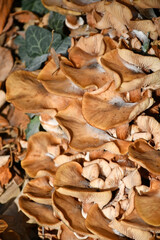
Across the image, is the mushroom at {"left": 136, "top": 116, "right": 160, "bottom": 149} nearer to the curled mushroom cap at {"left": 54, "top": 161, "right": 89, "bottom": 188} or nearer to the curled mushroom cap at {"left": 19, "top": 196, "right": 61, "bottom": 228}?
the curled mushroom cap at {"left": 54, "top": 161, "right": 89, "bottom": 188}

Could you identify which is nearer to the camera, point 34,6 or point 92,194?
point 92,194

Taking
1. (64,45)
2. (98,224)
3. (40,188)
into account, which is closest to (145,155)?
(98,224)

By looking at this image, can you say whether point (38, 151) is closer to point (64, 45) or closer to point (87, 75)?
point (87, 75)

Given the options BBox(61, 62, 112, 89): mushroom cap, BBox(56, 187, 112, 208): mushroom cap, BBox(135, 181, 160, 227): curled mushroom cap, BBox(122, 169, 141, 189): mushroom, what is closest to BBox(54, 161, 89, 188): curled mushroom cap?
BBox(56, 187, 112, 208): mushroom cap

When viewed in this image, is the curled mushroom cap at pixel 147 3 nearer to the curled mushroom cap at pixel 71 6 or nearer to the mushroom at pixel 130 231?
the curled mushroom cap at pixel 71 6

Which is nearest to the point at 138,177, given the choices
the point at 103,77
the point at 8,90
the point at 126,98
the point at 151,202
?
the point at 151,202

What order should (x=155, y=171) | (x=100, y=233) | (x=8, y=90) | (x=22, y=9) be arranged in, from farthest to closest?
(x=22, y=9) → (x=8, y=90) → (x=100, y=233) → (x=155, y=171)

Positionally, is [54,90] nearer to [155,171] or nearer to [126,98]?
[126,98]
